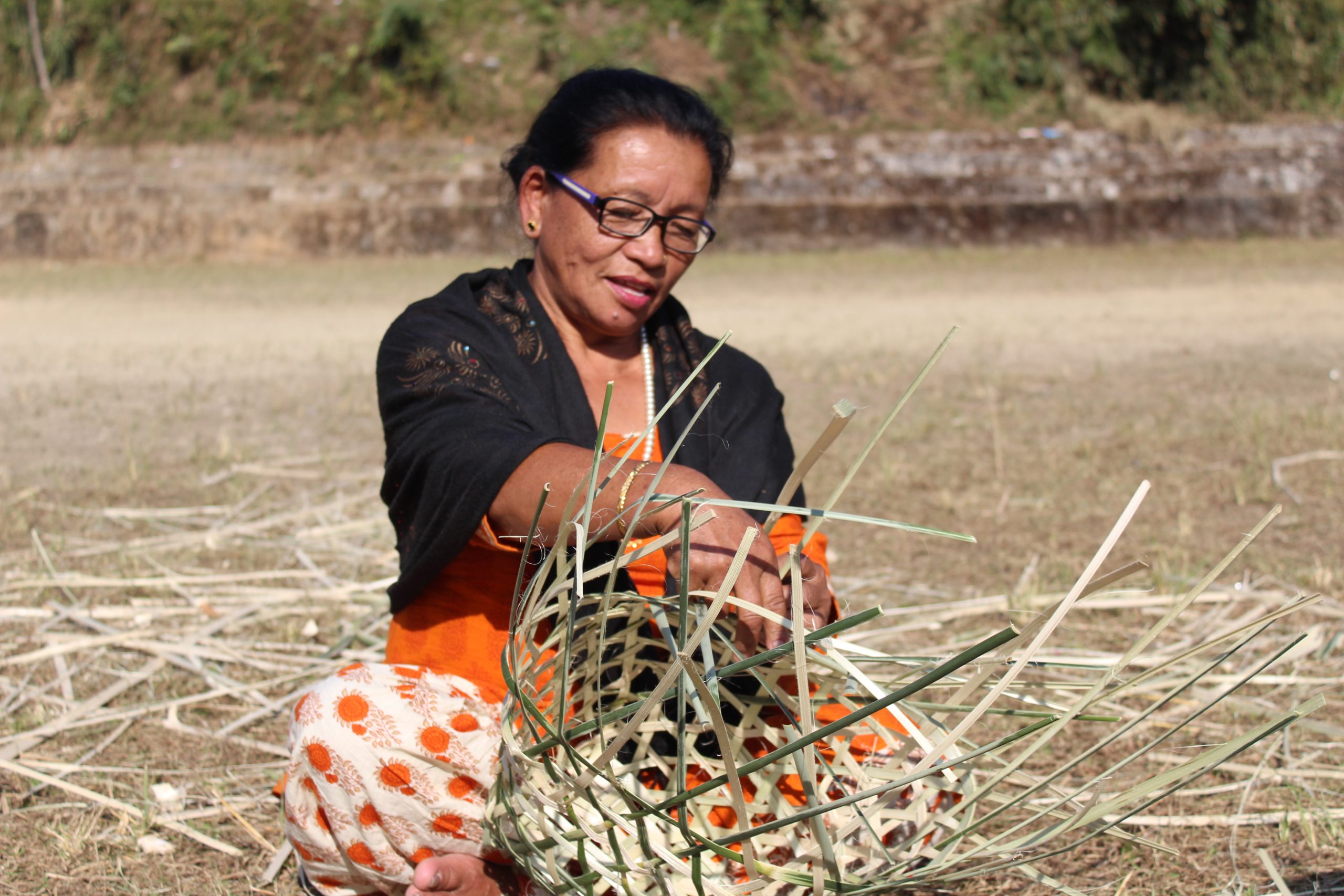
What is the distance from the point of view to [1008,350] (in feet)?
19.0

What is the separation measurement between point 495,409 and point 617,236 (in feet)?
1.18

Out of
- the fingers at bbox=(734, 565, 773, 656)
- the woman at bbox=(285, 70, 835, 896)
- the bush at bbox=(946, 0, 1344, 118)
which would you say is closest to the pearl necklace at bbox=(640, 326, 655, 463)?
the woman at bbox=(285, 70, 835, 896)

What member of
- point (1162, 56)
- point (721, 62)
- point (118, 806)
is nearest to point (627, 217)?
point (118, 806)

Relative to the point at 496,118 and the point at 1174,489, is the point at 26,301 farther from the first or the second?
the point at 1174,489

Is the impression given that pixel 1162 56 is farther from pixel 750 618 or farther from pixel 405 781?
pixel 405 781

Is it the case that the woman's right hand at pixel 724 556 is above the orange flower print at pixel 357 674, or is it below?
above

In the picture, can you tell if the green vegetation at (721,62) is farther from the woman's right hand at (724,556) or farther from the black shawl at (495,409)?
the woman's right hand at (724,556)

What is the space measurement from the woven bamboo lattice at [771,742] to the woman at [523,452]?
0.09 m

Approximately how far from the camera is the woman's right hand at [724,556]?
1371 millimetres

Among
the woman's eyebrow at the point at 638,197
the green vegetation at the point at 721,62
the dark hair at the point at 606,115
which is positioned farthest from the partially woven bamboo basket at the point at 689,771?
the green vegetation at the point at 721,62

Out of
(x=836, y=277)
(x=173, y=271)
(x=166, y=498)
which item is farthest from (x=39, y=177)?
(x=166, y=498)

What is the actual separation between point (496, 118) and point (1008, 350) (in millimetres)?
5658

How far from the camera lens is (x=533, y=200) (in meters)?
2.02

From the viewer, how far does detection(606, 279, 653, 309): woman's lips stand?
193cm
